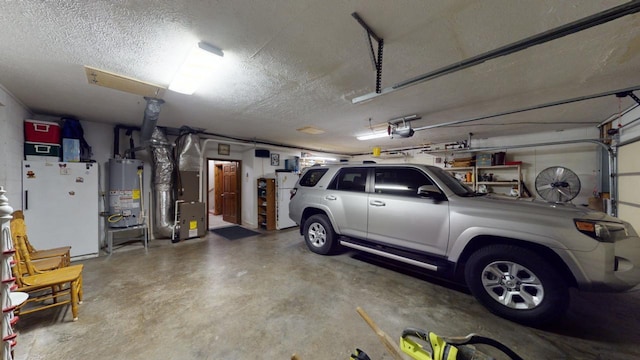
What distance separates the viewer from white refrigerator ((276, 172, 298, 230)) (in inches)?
230

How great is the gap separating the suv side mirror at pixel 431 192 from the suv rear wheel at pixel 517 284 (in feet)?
2.22

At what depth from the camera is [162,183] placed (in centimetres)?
464

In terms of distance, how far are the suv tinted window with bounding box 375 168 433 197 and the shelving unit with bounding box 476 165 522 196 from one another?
3.91 m

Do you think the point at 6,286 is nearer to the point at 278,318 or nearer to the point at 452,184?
the point at 278,318

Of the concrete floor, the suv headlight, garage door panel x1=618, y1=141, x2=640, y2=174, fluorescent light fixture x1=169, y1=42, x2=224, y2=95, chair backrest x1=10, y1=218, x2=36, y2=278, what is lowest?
the concrete floor

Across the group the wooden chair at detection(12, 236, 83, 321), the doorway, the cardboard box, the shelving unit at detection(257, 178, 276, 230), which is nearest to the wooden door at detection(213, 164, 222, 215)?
the doorway

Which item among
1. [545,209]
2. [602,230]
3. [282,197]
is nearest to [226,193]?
[282,197]

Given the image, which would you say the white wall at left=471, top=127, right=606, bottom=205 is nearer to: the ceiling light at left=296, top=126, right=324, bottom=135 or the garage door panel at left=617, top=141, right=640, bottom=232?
the garage door panel at left=617, top=141, right=640, bottom=232

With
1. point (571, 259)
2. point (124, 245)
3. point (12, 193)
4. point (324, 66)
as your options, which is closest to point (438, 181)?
point (571, 259)

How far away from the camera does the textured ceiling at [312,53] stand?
1458mm

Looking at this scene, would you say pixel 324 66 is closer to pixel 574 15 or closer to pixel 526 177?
pixel 574 15

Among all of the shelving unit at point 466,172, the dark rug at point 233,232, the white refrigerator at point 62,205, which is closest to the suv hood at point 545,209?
the shelving unit at point 466,172

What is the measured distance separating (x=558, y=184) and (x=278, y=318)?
20.0ft

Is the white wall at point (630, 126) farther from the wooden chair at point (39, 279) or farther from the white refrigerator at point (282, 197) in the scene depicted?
the wooden chair at point (39, 279)
